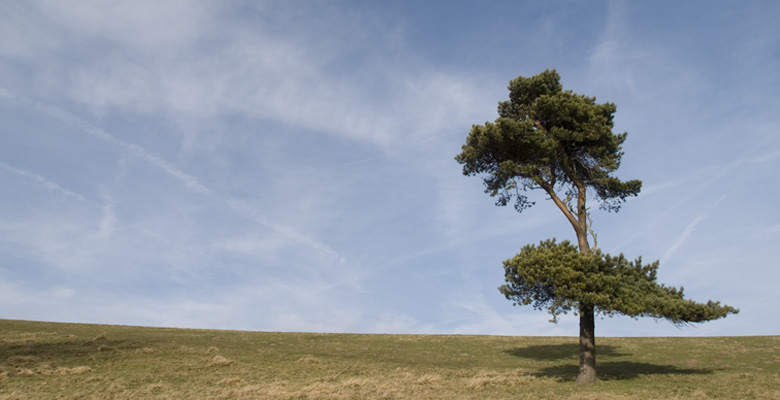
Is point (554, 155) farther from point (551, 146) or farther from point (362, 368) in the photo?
point (362, 368)

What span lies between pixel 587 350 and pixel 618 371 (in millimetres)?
6768

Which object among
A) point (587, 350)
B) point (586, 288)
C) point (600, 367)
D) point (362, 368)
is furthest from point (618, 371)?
point (362, 368)

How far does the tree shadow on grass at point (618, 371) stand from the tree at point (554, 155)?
3.24m

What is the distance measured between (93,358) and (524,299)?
1056 inches

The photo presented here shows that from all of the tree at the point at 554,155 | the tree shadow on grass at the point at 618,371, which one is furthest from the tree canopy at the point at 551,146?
the tree shadow on grass at the point at 618,371

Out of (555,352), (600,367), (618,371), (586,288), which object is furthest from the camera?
(555,352)

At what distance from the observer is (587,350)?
83.8ft

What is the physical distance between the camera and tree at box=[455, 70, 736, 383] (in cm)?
2566

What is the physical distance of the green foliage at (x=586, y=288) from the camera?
2283cm

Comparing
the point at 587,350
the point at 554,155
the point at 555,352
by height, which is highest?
the point at 554,155

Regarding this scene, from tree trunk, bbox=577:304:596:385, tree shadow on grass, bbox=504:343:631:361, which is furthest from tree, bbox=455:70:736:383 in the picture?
tree shadow on grass, bbox=504:343:631:361

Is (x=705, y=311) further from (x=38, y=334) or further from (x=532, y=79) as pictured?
(x=38, y=334)

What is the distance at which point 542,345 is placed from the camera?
1804 inches

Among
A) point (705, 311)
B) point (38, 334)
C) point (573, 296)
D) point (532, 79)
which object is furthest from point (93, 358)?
point (705, 311)
